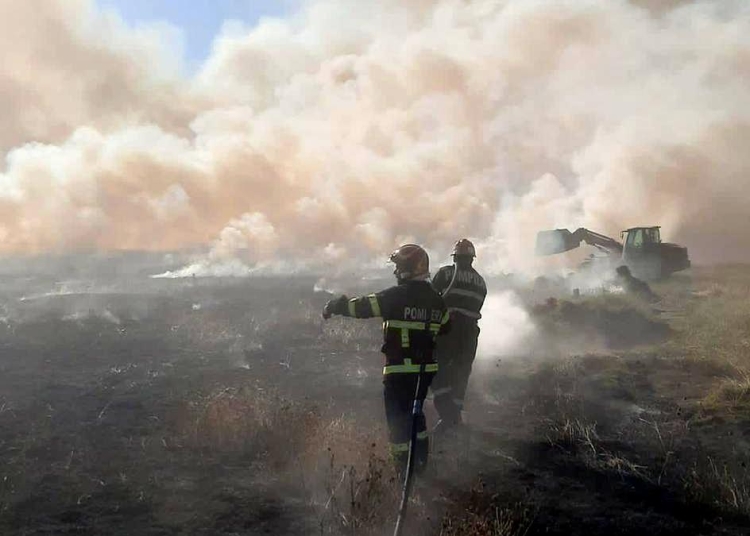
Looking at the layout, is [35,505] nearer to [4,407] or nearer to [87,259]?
[4,407]

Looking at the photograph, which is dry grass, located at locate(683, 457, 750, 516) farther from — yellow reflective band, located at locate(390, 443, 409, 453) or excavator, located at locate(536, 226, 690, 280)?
excavator, located at locate(536, 226, 690, 280)

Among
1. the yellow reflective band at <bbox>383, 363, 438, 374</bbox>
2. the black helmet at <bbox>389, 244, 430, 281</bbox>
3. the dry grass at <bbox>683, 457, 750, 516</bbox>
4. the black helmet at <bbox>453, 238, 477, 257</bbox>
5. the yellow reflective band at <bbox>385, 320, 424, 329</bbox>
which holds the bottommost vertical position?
the dry grass at <bbox>683, 457, 750, 516</bbox>

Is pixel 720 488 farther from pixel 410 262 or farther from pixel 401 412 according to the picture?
pixel 410 262

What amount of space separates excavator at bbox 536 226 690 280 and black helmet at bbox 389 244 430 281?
20663mm

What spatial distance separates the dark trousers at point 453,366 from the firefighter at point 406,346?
4.61ft

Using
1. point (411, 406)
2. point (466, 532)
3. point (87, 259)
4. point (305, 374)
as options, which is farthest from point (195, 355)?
point (87, 259)

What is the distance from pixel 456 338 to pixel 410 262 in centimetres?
183

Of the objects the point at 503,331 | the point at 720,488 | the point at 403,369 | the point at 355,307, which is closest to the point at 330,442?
the point at 403,369

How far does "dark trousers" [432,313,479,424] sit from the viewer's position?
7.09 m

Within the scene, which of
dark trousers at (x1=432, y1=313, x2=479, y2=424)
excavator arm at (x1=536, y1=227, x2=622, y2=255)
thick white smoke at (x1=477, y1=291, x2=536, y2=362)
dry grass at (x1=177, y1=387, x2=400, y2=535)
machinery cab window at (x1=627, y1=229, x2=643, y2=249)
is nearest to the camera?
dry grass at (x1=177, y1=387, x2=400, y2=535)

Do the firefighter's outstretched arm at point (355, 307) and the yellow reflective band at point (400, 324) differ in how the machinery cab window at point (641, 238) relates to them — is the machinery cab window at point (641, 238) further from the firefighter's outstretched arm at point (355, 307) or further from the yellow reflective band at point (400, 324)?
Answer: the firefighter's outstretched arm at point (355, 307)

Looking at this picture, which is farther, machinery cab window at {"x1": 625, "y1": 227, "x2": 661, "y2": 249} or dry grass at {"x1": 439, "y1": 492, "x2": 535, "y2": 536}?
machinery cab window at {"x1": 625, "y1": 227, "x2": 661, "y2": 249}

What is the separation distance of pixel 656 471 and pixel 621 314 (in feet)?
35.3

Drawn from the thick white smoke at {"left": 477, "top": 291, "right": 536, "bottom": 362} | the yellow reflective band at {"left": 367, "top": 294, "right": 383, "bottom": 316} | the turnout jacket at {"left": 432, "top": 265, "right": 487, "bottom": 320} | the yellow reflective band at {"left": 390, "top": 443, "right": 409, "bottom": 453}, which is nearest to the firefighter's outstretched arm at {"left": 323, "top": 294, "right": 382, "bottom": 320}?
the yellow reflective band at {"left": 367, "top": 294, "right": 383, "bottom": 316}
